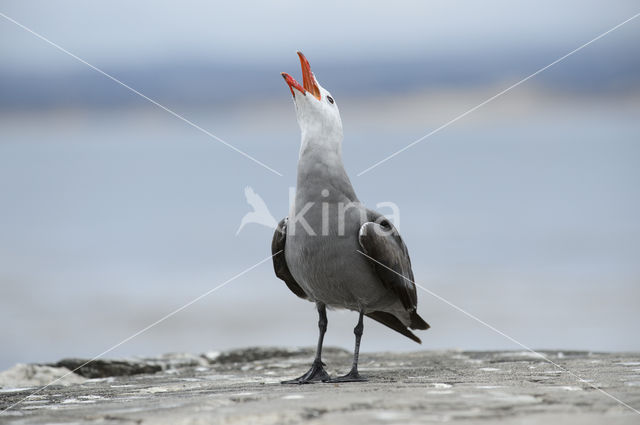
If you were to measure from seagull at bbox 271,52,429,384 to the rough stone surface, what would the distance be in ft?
1.83

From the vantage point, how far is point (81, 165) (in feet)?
195

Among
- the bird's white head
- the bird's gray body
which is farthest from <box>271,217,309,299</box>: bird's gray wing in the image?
the bird's white head

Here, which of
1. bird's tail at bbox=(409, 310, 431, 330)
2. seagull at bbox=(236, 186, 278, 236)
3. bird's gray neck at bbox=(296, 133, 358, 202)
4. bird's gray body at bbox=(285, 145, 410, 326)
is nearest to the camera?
bird's gray body at bbox=(285, 145, 410, 326)

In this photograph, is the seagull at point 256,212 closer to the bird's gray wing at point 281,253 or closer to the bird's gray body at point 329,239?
the bird's gray wing at point 281,253

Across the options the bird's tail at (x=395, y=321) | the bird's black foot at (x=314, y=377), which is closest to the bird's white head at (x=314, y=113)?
the bird's tail at (x=395, y=321)

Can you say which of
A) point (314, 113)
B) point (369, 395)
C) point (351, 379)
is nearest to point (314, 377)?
point (351, 379)

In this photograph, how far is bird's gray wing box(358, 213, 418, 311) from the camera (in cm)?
600

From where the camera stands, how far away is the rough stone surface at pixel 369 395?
4012 mm

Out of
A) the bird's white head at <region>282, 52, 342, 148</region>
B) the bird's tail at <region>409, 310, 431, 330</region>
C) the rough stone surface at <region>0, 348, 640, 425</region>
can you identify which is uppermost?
the bird's white head at <region>282, 52, 342, 148</region>

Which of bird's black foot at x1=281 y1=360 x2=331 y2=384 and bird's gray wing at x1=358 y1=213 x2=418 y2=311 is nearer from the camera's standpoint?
bird's black foot at x1=281 y1=360 x2=331 y2=384

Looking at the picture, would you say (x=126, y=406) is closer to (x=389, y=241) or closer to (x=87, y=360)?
(x=389, y=241)

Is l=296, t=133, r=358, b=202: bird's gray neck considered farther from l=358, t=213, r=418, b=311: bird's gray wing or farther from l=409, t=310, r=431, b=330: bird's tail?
l=409, t=310, r=431, b=330: bird's tail

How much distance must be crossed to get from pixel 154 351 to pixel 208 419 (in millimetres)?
11049

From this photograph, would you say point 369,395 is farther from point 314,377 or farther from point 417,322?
point 417,322
